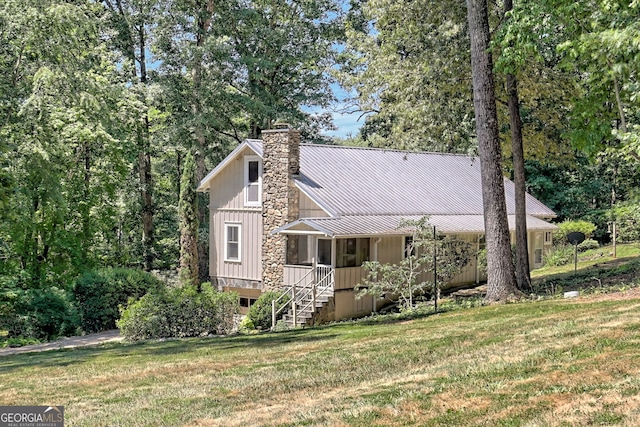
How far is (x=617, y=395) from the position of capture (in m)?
6.43

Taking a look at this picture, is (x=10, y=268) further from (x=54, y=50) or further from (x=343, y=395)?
(x=343, y=395)

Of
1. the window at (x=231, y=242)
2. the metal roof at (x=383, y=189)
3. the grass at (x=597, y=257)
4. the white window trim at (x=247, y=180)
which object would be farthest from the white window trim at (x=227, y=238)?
the grass at (x=597, y=257)

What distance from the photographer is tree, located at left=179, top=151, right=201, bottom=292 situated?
28.8 meters

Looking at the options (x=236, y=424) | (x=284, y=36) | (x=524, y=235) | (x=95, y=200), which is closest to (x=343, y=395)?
(x=236, y=424)

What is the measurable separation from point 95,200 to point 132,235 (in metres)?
8.53

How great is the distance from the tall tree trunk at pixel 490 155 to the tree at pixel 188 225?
14.4 meters

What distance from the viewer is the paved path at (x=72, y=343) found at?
18634 millimetres

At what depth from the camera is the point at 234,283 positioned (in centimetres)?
2761

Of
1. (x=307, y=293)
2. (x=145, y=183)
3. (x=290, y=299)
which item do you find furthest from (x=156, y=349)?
(x=145, y=183)

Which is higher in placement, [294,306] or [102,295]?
[102,295]

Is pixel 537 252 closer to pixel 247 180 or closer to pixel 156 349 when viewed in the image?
pixel 247 180

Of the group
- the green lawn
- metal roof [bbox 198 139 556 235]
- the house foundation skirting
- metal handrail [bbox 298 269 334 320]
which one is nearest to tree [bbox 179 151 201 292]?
metal roof [bbox 198 139 556 235]

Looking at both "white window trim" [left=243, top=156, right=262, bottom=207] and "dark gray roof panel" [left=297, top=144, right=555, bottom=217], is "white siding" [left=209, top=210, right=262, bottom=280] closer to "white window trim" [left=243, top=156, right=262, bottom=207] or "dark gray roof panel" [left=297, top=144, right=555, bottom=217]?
"white window trim" [left=243, top=156, right=262, bottom=207]

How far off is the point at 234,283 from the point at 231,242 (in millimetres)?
1572
